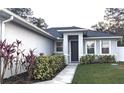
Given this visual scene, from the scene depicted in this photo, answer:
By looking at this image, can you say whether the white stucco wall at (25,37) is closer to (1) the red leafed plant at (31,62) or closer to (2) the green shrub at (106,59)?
(1) the red leafed plant at (31,62)

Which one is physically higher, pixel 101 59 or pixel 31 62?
pixel 31 62

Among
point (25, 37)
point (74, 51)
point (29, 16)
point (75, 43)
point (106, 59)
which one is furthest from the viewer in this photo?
point (29, 16)

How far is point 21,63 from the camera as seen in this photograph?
12.5m

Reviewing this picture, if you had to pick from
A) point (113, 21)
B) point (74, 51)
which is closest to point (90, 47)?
point (74, 51)

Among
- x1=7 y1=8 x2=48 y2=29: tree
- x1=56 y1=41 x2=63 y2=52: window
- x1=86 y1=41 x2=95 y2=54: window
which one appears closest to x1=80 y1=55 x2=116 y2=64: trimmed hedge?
x1=86 y1=41 x2=95 y2=54: window

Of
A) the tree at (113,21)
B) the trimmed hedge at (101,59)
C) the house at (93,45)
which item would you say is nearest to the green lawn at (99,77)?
the trimmed hedge at (101,59)

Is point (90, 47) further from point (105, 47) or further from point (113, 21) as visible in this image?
point (113, 21)

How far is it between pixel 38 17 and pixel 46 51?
22.0 metres

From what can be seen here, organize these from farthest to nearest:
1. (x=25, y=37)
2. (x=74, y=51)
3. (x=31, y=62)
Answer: (x=74, y=51), (x=25, y=37), (x=31, y=62)

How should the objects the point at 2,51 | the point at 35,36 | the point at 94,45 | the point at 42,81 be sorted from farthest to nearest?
the point at 94,45 < the point at 35,36 < the point at 42,81 < the point at 2,51

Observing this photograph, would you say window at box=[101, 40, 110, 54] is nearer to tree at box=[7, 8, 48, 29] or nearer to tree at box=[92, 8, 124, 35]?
tree at box=[92, 8, 124, 35]

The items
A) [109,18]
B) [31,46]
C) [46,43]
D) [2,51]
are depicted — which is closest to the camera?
[2,51]

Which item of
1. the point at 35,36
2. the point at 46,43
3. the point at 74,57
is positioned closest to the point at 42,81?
the point at 35,36
